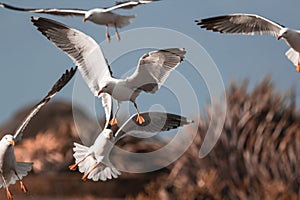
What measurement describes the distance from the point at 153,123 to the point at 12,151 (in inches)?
19.1

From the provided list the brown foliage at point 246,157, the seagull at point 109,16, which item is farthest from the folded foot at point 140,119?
the brown foliage at point 246,157

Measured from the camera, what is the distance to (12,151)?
2.60 metres

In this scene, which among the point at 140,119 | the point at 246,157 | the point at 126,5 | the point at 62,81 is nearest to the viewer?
the point at 126,5

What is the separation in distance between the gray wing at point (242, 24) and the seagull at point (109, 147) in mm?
382

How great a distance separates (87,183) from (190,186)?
1711 mm

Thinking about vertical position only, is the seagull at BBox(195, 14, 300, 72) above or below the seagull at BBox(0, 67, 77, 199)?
above

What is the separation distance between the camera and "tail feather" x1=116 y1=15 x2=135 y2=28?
7.05 ft

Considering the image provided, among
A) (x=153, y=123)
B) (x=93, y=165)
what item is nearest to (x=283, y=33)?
(x=153, y=123)

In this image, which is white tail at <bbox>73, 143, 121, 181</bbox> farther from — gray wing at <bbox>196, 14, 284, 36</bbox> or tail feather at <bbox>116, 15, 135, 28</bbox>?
gray wing at <bbox>196, 14, 284, 36</bbox>

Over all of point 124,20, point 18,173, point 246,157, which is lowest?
point 246,157

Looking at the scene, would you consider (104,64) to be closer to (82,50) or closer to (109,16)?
(82,50)

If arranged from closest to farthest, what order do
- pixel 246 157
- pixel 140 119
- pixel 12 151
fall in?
1. pixel 140 119
2. pixel 12 151
3. pixel 246 157

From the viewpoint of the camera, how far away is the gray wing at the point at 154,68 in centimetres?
216

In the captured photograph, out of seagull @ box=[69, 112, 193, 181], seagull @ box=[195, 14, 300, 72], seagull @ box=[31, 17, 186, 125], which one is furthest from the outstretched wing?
seagull @ box=[195, 14, 300, 72]
